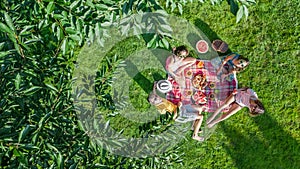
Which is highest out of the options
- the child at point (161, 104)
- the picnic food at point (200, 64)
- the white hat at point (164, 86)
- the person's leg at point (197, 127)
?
the picnic food at point (200, 64)

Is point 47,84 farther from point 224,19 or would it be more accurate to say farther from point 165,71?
point 224,19

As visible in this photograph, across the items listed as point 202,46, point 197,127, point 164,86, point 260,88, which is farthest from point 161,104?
point 260,88

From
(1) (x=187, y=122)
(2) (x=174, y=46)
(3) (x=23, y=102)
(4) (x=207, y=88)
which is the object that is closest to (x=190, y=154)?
(1) (x=187, y=122)

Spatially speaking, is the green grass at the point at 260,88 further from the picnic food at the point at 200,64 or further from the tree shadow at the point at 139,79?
the picnic food at the point at 200,64

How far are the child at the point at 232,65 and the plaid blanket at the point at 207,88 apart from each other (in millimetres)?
84

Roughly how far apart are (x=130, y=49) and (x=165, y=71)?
54 centimetres

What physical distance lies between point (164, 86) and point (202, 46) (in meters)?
0.87

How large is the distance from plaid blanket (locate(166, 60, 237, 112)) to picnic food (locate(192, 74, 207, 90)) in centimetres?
4

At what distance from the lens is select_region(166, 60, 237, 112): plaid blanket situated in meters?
4.78

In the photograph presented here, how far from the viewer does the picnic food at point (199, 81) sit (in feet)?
15.7

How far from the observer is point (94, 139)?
2.55m

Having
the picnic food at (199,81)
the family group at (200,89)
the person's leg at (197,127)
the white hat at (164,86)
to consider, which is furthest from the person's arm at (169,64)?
the person's leg at (197,127)

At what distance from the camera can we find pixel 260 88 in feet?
17.2

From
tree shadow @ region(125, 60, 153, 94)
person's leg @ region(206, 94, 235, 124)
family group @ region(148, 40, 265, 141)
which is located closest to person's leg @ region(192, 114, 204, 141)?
family group @ region(148, 40, 265, 141)
